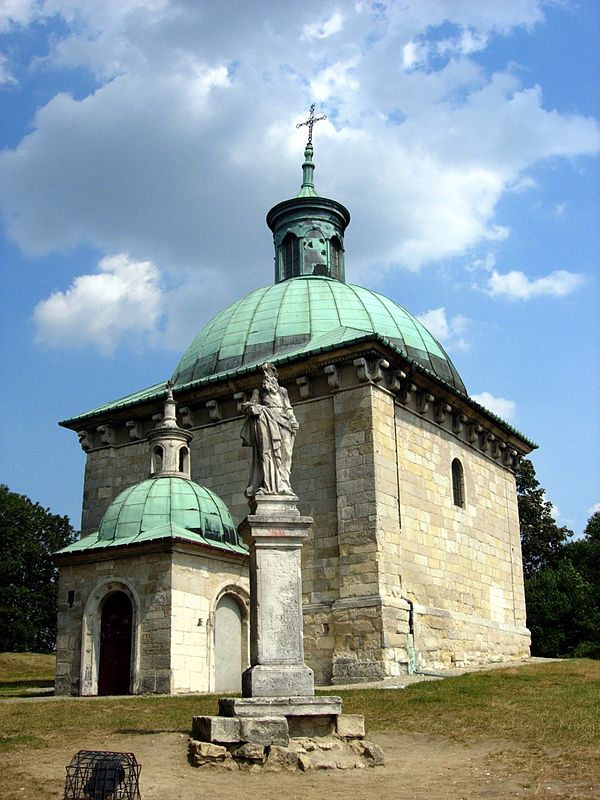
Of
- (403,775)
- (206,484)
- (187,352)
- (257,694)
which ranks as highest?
(187,352)

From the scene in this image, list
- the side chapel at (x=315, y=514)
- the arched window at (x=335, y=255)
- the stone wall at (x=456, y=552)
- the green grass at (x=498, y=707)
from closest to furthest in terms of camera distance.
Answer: the green grass at (x=498, y=707) → the side chapel at (x=315, y=514) → the stone wall at (x=456, y=552) → the arched window at (x=335, y=255)

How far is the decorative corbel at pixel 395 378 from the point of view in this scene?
2333cm

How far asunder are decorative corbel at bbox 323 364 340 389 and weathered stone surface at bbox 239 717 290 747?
41.8 ft

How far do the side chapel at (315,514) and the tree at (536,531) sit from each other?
1838 cm

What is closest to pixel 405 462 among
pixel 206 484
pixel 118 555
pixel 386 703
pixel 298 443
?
pixel 298 443

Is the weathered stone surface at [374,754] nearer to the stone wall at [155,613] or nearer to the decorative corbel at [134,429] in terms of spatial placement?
the stone wall at [155,613]

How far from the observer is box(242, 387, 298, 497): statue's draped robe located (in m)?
13.0

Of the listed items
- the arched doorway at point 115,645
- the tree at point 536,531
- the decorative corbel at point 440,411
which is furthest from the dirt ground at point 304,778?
the tree at point 536,531

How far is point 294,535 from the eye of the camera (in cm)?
1259

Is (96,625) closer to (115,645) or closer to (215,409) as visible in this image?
(115,645)

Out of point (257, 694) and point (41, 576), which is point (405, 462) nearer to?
point (257, 694)

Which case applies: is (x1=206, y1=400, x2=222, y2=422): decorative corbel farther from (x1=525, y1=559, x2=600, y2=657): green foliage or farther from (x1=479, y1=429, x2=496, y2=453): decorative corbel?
(x1=525, y1=559, x2=600, y2=657): green foliage

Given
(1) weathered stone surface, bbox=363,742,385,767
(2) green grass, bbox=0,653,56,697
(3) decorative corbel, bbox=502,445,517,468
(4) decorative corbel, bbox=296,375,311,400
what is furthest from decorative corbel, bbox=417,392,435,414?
(1) weathered stone surface, bbox=363,742,385,767

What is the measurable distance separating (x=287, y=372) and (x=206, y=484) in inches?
158
